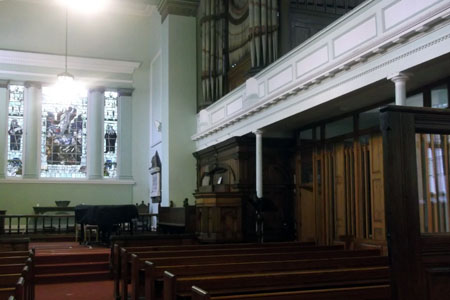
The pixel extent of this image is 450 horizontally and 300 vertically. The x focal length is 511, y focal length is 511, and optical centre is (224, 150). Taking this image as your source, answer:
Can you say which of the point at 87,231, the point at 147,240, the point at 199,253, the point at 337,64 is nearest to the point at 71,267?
the point at 147,240

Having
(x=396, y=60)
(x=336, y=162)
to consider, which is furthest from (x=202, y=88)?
(x=396, y=60)

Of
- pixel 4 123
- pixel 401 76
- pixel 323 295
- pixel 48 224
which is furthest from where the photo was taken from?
pixel 4 123

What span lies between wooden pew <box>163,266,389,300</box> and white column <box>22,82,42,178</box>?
1297 cm

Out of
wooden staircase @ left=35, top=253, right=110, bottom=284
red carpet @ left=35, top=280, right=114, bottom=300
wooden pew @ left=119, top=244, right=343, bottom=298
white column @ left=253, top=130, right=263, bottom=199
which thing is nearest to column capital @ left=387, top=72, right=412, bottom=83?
wooden pew @ left=119, top=244, right=343, bottom=298

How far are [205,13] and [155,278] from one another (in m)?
9.79

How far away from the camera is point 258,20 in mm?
9867

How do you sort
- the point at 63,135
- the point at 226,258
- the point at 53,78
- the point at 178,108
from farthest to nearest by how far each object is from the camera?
the point at 63,135 → the point at 53,78 → the point at 178,108 → the point at 226,258

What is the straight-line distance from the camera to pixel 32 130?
51.4ft

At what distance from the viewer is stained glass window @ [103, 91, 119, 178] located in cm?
1650

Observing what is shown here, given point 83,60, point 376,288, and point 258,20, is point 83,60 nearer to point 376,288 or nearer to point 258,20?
point 258,20

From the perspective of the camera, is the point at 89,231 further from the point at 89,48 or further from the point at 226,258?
the point at 226,258

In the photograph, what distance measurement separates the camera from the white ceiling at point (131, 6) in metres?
15.0

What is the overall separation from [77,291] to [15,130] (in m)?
9.38

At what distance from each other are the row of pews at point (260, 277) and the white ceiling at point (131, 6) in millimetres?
10724
